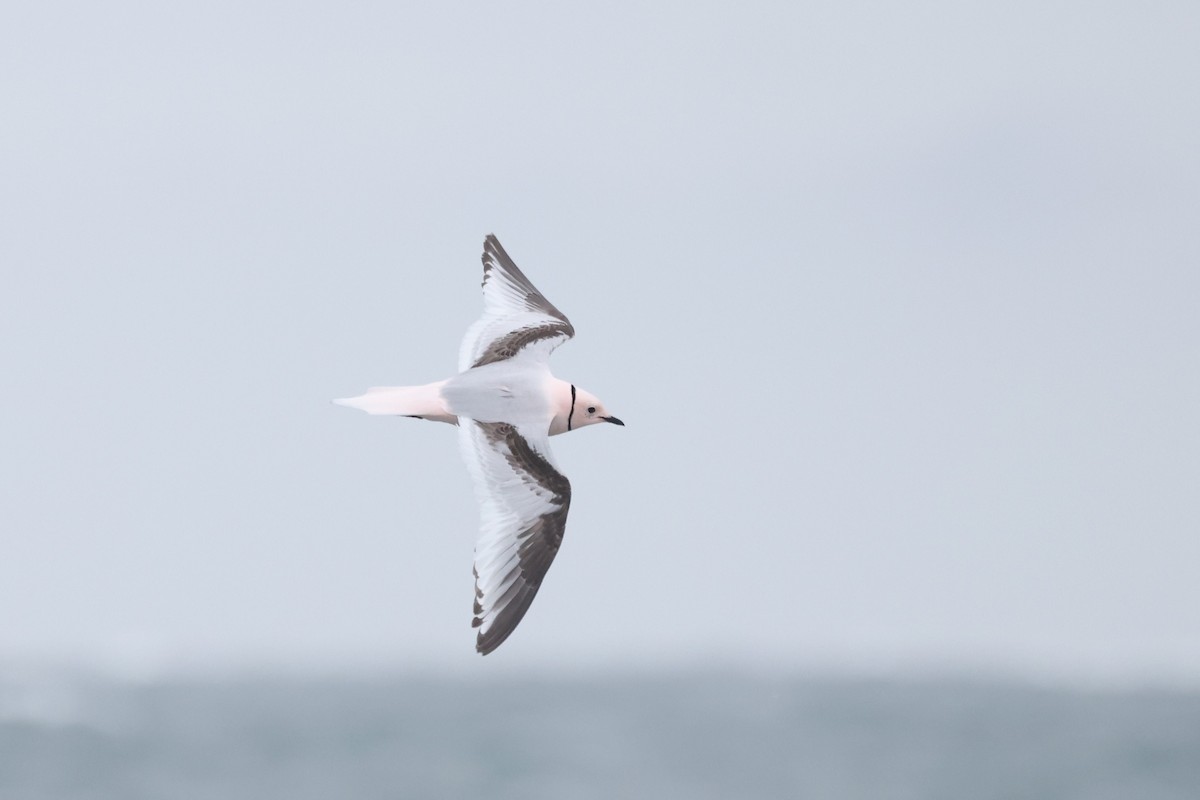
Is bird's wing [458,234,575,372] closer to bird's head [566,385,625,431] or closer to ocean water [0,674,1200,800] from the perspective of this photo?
bird's head [566,385,625,431]

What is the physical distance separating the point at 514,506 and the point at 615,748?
6955 centimetres

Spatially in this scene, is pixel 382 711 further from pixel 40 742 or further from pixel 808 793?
pixel 808 793

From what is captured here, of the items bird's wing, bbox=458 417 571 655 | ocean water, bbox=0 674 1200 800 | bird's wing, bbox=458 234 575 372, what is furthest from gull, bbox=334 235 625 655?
ocean water, bbox=0 674 1200 800

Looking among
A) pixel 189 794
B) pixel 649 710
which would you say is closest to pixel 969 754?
pixel 649 710

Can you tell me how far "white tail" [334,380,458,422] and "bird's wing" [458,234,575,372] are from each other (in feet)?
2.89

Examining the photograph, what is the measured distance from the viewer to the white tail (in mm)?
15094

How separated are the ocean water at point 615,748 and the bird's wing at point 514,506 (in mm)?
56468

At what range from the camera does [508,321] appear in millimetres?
17016

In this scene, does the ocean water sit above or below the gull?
below

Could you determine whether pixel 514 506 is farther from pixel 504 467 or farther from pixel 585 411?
pixel 585 411

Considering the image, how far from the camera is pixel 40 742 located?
8112cm

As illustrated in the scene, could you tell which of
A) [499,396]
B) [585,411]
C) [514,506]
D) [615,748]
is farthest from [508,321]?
[615,748]

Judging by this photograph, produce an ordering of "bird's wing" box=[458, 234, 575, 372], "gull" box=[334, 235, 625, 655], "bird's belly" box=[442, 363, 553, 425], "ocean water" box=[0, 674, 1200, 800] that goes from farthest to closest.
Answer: "ocean water" box=[0, 674, 1200, 800]
"bird's wing" box=[458, 234, 575, 372]
"bird's belly" box=[442, 363, 553, 425]
"gull" box=[334, 235, 625, 655]

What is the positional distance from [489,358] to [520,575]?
2.35m
